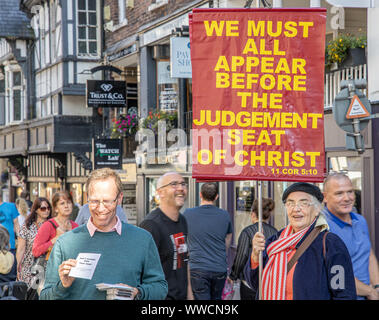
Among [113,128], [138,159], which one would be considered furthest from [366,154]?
[113,128]

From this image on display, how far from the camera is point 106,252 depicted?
4262mm

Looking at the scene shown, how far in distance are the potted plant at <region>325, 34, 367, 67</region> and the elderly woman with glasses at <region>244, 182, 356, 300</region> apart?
8.08m

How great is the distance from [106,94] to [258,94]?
15837 millimetres

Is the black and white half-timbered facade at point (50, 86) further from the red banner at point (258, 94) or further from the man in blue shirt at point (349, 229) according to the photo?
the man in blue shirt at point (349, 229)

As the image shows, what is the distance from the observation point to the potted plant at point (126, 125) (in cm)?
2111

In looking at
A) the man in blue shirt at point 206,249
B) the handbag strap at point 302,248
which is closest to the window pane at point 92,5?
the man in blue shirt at point 206,249

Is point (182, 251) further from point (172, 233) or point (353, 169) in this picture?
point (353, 169)

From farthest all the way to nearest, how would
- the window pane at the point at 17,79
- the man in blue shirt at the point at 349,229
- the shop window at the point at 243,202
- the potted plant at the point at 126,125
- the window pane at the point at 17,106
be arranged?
the window pane at the point at 17,79 < the window pane at the point at 17,106 < the potted plant at the point at 126,125 < the shop window at the point at 243,202 < the man in blue shirt at the point at 349,229

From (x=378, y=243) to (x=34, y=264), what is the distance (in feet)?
18.5

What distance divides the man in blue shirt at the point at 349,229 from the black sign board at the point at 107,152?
1526cm

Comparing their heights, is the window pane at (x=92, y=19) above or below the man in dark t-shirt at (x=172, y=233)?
above

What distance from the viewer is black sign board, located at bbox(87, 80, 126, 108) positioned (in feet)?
70.1

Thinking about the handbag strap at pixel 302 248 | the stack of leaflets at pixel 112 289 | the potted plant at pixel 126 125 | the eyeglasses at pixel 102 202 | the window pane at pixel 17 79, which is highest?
the window pane at pixel 17 79

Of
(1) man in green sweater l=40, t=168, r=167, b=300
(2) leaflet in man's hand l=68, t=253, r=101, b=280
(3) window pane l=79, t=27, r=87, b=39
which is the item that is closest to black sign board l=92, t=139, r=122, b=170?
(3) window pane l=79, t=27, r=87, b=39
